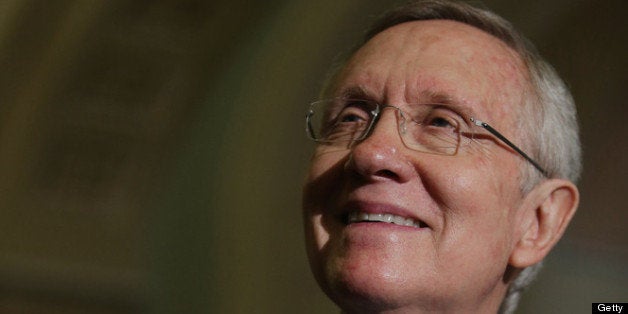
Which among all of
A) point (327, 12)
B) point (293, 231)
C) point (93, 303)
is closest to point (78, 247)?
point (93, 303)

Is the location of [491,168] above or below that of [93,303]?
above

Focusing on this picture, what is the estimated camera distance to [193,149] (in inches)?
88.7

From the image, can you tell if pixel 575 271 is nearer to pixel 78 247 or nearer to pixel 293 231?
pixel 293 231

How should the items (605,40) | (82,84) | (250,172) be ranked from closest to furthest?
(605,40)
(82,84)
(250,172)

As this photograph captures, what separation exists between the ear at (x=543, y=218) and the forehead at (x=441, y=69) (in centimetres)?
17

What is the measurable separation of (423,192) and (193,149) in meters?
1.16

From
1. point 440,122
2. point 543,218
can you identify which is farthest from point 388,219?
point 543,218

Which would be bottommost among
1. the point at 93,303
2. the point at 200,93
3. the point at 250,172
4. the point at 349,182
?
the point at 93,303

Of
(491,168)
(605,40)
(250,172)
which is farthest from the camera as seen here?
(250,172)

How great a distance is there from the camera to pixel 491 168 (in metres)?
1.26

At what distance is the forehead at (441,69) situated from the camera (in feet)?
4.22

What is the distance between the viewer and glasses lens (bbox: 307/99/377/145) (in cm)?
136

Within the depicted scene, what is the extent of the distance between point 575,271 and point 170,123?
48.3 inches
